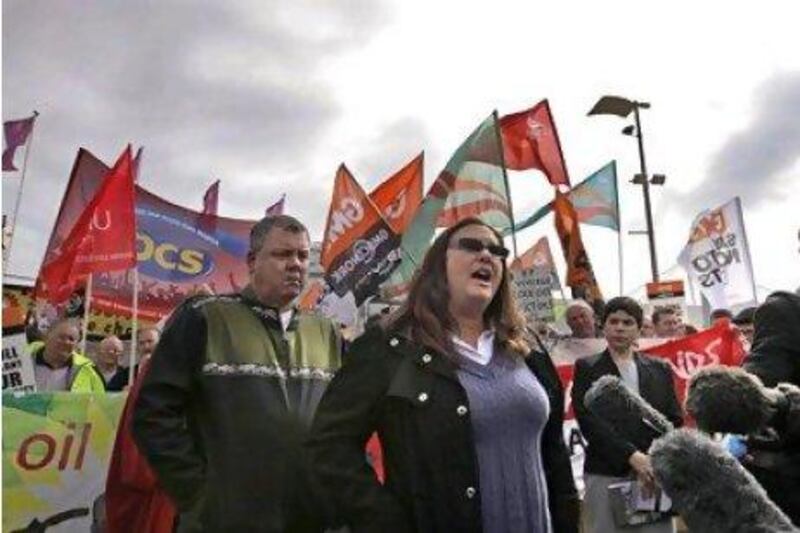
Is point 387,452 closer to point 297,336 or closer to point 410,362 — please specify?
point 410,362

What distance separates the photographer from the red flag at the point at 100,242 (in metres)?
9.49

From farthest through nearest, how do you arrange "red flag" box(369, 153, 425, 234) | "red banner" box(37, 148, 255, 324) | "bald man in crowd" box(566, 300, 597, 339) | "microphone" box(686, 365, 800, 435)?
"red flag" box(369, 153, 425, 234)
"red banner" box(37, 148, 255, 324)
"bald man in crowd" box(566, 300, 597, 339)
"microphone" box(686, 365, 800, 435)

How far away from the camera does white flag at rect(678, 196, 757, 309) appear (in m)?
15.0

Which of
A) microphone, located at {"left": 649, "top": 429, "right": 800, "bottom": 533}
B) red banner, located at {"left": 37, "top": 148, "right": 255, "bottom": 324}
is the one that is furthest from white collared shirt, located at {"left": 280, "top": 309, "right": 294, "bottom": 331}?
red banner, located at {"left": 37, "top": 148, "right": 255, "bottom": 324}

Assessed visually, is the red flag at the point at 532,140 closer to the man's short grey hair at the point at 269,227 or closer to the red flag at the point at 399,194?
the red flag at the point at 399,194

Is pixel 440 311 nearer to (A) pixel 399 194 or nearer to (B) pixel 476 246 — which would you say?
(B) pixel 476 246

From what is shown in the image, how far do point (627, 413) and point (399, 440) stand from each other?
42.7 inches

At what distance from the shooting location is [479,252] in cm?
297

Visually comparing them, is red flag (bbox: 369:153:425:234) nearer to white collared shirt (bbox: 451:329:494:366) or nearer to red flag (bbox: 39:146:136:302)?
red flag (bbox: 39:146:136:302)

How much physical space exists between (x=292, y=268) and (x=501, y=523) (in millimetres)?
1342

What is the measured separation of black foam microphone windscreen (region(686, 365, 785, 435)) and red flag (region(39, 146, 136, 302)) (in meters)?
8.56

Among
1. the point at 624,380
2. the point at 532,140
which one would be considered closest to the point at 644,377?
the point at 624,380

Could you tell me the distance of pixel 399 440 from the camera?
8.57 ft

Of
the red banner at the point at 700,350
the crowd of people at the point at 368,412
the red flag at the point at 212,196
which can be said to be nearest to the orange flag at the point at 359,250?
the red banner at the point at 700,350
